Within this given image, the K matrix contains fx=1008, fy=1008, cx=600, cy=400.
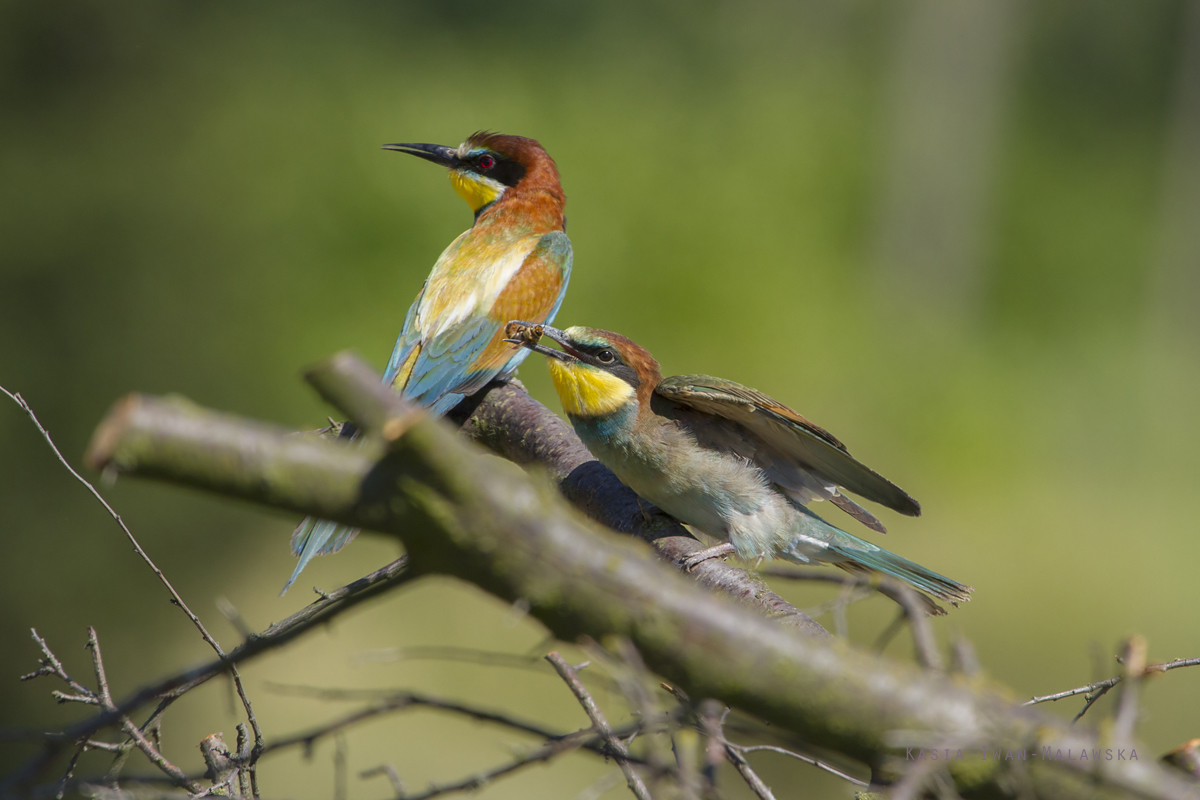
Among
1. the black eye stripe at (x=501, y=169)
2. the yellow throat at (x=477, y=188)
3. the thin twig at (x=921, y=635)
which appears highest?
the black eye stripe at (x=501, y=169)

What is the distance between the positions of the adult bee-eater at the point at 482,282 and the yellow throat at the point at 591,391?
484mm

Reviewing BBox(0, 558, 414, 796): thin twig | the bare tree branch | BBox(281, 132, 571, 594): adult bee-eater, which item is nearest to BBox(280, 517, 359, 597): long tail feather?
BBox(281, 132, 571, 594): adult bee-eater

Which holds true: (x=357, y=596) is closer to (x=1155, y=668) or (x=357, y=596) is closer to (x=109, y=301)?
(x=1155, y=668)

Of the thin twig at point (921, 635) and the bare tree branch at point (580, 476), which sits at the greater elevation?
the thin twig at point (921, 635)

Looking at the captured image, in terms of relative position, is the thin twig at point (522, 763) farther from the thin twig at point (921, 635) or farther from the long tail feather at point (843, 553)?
the long tail feather at point (843, 553)

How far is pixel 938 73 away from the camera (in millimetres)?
10273

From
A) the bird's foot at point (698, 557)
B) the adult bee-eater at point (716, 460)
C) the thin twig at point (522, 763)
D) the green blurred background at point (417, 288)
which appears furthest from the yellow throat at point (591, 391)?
the green blurred background at point (417, 288)

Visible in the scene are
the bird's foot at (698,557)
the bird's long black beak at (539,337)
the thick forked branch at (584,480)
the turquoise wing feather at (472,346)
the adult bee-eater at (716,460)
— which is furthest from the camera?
the turquoise wing feather at (472,346)

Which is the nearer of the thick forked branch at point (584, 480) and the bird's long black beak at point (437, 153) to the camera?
the thick forked branch at point (584, 480)

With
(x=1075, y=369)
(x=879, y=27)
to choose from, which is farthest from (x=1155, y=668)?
(x=879, y=27)

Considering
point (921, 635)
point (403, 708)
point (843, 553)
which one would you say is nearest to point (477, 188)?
point (843, 553)

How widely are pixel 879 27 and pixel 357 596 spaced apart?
1181cm

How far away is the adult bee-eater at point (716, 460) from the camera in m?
1.89

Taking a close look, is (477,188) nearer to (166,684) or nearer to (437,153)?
(437,153)
